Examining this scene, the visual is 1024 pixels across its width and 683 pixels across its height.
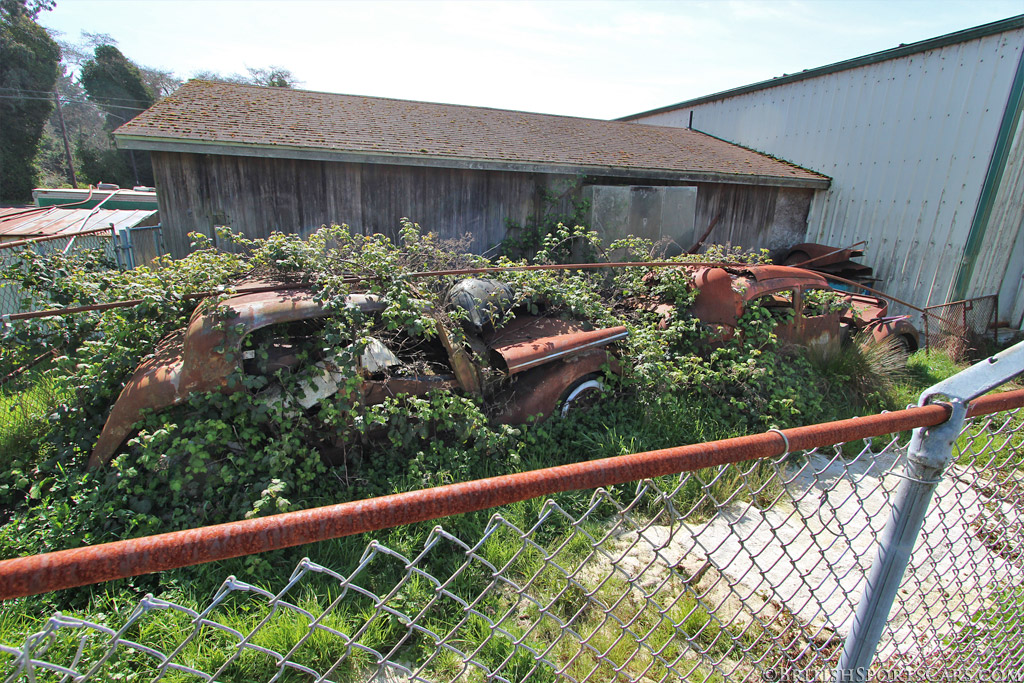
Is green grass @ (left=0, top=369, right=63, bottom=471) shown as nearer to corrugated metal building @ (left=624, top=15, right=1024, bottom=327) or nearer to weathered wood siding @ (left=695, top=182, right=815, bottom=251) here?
weathered wood siding @ (left=695, top=182, right=815, bottom=251)

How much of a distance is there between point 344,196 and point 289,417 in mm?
5586

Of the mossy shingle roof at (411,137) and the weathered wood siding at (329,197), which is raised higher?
the mossy shingle roof at (411,137)

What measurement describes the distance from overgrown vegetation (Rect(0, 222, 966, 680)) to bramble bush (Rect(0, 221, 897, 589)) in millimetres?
13

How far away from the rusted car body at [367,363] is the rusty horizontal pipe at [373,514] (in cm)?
239

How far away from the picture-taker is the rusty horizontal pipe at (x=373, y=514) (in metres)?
0.81

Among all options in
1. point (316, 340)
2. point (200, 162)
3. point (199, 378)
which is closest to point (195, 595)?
point (199, 378)

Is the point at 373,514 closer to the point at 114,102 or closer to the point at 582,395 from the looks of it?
the point at 582,395

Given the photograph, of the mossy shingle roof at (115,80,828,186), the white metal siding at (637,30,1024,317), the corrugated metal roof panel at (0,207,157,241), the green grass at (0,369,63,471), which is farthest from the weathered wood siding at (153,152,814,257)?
the green grass at (0,369,63,471)

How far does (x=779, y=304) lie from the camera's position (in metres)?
5.94

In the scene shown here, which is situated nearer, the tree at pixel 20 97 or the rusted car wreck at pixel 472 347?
the rusted car wreck at pixel 472 347

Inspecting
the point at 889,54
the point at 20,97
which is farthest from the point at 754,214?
the point at 20,97

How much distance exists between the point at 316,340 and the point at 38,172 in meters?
34.9

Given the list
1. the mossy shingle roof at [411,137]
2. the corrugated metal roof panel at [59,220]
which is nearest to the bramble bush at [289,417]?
the mossy shingle roof at [411,137]

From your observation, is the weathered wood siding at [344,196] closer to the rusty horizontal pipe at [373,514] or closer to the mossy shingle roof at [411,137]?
the mossy shingle roof at [411,137]
